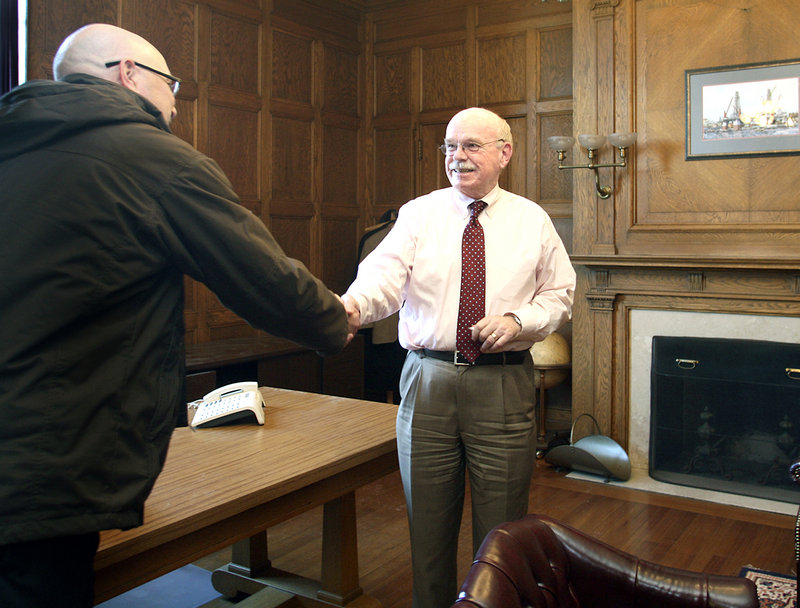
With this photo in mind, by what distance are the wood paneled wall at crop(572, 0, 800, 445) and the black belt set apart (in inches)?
95.9

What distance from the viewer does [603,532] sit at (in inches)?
145

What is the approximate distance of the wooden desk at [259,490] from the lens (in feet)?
5.24

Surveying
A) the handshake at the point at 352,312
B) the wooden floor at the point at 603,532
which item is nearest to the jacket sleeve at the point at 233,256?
the handshake at the point at 352,312

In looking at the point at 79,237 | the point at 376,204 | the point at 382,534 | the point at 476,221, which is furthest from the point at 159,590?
the point at 376,204

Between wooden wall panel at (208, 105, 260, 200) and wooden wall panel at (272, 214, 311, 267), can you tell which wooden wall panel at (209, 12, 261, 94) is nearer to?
wooden wall panel at (208, 105, 260, 200)

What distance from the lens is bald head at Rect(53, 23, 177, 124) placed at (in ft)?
4.89

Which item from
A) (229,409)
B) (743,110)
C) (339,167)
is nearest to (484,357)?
(229,409)

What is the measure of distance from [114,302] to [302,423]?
124cm

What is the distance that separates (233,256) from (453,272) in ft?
3.16

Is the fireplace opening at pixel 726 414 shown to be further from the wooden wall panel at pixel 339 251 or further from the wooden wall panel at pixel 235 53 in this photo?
the wooden wall panel at pixel 235 53

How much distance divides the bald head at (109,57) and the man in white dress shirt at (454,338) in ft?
2.82

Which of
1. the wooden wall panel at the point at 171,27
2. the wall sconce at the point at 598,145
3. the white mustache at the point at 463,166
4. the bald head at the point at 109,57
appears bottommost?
the white mustache at the point at 463,166

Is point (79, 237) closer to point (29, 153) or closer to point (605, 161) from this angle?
point (29, 153)

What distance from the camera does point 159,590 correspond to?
10.2ft
